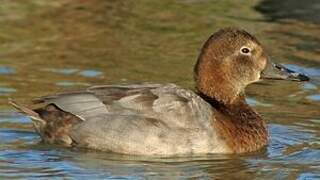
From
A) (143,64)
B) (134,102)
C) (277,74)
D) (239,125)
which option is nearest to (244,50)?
(277,74)

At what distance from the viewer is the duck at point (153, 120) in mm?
10516

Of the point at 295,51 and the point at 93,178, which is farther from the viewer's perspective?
the point at 295,51

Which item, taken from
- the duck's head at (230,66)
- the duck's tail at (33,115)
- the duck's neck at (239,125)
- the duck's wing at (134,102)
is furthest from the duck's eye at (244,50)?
the duck's tail at (33,115)

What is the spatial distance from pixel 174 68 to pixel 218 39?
285cm

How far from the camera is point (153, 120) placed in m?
10.5

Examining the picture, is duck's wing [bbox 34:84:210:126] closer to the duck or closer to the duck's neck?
the duck

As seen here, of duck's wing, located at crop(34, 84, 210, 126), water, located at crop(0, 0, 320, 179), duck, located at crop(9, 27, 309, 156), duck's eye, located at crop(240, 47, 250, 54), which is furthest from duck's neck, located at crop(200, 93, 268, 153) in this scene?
duck's eye, located at crop(240, 47, 250, 54)

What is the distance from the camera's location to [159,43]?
15180mm

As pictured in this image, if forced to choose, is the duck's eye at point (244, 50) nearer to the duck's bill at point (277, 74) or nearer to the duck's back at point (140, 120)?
the duck's bill at point (277, 74)

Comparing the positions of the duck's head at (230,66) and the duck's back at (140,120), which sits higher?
the duck's head at (230,66)

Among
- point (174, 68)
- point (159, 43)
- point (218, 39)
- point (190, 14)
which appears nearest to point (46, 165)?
point (218, 39)

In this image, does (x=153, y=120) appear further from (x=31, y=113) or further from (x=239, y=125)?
(x=31, y=113)

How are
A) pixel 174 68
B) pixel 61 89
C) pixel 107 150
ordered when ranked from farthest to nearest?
pixel 174 68 < pixel 61 89 < pixel 107 150

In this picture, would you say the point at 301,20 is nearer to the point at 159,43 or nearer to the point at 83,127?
the point at 159,43
